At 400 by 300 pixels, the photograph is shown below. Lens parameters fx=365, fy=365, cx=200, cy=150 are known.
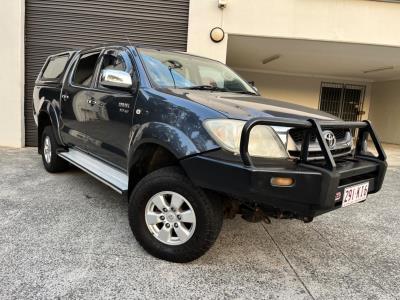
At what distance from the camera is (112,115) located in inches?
138

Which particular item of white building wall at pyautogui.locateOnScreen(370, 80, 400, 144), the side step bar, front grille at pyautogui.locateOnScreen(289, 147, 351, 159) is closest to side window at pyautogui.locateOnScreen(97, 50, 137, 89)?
the side step bar

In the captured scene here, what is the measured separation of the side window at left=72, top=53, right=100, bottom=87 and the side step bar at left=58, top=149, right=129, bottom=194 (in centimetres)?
86

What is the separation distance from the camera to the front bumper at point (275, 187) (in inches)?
89.3

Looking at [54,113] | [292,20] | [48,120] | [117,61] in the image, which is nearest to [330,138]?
[117,61]

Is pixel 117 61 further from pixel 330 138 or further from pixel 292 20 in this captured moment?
pixel 292 20

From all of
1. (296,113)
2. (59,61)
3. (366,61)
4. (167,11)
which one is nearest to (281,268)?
(296,113)

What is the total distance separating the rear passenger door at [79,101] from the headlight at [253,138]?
1776mm

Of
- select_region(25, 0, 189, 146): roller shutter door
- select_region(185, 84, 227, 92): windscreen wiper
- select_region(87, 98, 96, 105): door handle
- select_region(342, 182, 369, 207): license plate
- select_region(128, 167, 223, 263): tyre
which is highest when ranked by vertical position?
select_region(25, 0, 189, 146): roller shutter door

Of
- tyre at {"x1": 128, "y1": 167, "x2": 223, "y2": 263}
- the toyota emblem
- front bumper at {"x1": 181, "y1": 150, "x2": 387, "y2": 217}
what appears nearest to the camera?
front bumper at {"x1": 181, "y1": 150, "x2": 387, "y2": 217}

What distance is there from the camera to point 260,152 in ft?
8.09

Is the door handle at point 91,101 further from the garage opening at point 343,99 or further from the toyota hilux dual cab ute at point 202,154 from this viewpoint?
the garage opening at point 343,99

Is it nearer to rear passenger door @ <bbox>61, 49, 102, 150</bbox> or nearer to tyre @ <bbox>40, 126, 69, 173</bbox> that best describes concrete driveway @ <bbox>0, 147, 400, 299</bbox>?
rear passenger door @ <bbox>61, 49, 102, 150</bbox>

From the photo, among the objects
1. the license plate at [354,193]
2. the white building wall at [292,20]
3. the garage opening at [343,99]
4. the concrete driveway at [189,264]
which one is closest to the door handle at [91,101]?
A: the concrete driveway at [189,264]

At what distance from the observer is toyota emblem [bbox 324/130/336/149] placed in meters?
2.75
